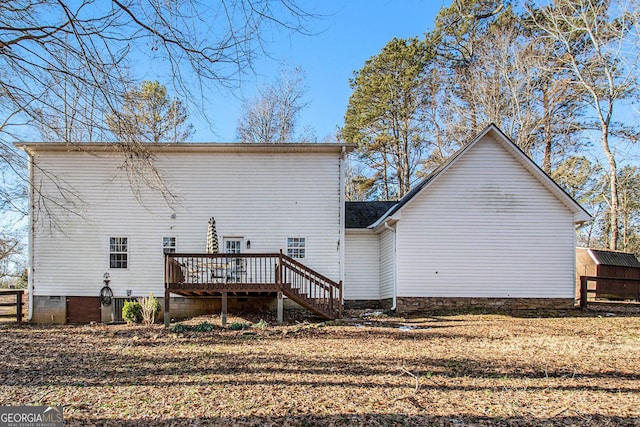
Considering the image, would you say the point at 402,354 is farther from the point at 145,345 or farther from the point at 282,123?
the point at 282,123

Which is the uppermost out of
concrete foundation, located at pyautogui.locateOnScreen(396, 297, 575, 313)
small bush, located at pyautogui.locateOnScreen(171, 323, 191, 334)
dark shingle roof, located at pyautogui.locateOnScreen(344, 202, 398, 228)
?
dark shingle roof, located at pyautogui.locateOnScreen(344, 202, 398, 228)

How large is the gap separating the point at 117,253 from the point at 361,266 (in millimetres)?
7980

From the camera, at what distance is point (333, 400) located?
5.20m

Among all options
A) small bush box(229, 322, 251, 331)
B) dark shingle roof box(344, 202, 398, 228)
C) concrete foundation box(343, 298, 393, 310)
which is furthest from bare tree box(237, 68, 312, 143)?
small bush box(229, 322, 251, 331)

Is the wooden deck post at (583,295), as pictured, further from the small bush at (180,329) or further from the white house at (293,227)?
the small bush at (180,329)

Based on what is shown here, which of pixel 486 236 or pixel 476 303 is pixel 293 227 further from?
pixel 476 303

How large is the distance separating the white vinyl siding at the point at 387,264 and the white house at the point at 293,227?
0.13m

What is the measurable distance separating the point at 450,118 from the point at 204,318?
58.7 feet

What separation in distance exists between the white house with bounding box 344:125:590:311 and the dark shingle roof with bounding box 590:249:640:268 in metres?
7.30

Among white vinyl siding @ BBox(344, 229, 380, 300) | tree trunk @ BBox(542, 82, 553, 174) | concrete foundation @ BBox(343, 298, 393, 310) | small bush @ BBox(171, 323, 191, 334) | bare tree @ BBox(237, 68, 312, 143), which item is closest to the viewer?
small bush @ BBox(171, 323, 191, 334)

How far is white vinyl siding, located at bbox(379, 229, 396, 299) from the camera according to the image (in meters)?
13.7

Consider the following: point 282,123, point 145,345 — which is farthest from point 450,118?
point 145,345

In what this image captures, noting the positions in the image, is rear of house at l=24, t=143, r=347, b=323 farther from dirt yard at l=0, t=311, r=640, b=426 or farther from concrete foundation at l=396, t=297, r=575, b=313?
dirt yard at l=0, t=311, r=640, b=426

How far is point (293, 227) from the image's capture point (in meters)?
13.7
